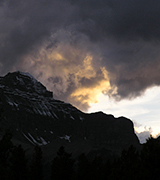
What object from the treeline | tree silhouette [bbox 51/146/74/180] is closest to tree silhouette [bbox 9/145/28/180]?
the treeline

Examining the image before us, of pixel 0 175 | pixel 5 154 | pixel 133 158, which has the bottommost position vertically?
pixel 0 175

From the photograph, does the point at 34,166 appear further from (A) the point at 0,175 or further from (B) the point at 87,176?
(A) the point at 0,175

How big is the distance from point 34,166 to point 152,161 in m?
54.6

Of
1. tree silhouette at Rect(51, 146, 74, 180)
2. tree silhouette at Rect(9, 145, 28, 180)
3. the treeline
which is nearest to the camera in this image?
the treeline

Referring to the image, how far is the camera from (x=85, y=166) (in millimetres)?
74250

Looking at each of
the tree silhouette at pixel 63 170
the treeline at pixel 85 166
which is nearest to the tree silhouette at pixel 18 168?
the treeline at pixel 85 166

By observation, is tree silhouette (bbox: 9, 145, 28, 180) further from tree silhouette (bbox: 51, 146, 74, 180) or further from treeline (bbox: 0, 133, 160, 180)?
tree silhouette (bbox: 51, 146, 74, 180)

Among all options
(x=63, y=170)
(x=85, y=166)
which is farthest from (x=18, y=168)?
Result: (x=85, y=166)

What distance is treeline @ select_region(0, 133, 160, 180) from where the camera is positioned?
113 ft

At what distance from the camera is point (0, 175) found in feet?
120

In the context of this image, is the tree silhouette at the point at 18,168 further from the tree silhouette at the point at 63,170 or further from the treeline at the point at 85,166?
the tree silhouette at the point at 63,170

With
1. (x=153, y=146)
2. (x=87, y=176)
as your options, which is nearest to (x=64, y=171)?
(x=87, y=176)

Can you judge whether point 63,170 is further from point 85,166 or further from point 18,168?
point 18,168

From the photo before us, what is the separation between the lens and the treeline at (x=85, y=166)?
34347mm
